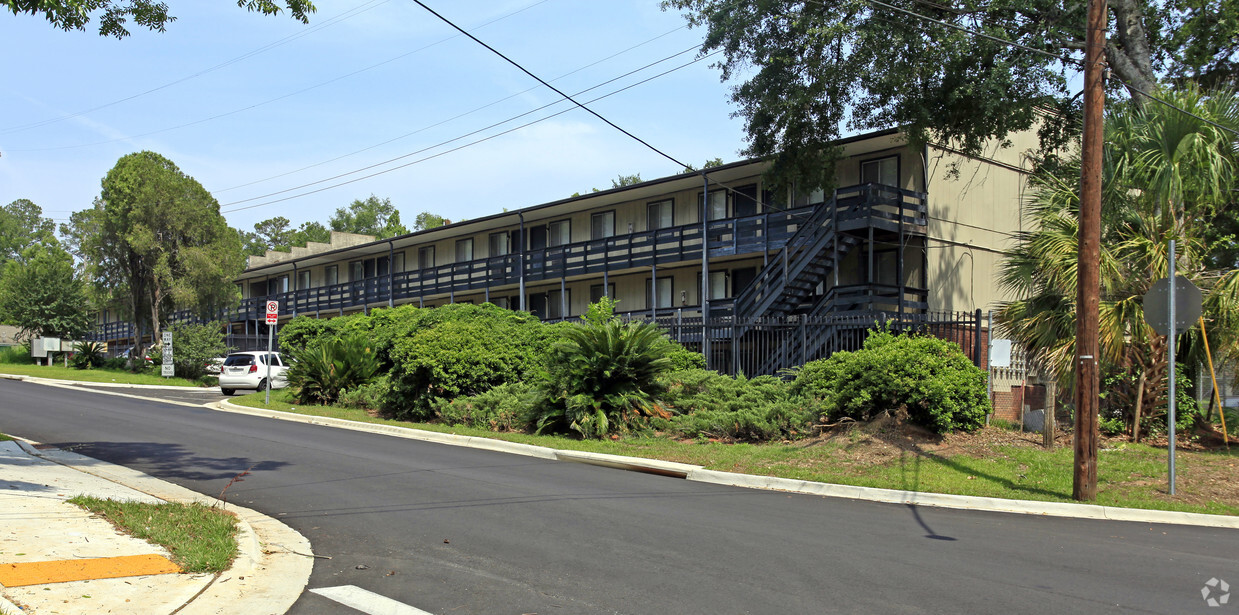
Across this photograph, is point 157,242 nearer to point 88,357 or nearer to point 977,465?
point 88,357

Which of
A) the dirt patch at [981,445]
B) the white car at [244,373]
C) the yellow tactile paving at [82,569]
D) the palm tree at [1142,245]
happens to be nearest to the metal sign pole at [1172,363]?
the dirt patch at [981,445]

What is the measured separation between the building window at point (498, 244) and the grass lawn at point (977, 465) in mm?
24859

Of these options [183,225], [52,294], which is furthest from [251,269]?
[183,225]

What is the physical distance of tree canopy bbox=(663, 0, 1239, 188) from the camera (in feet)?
66.0

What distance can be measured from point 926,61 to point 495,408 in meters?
12.5

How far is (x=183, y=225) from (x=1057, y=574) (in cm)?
3973

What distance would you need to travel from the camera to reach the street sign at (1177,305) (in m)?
10.9

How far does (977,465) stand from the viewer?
1239 cm


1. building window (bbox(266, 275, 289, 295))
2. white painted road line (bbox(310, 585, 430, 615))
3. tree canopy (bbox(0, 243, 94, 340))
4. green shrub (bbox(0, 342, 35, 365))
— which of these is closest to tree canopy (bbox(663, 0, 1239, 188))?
white painted road line (bbox(310, 585, 430, 615))

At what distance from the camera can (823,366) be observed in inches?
586

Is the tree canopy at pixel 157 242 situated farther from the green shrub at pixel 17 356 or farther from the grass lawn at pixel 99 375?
the green shrub at pixel 17 356

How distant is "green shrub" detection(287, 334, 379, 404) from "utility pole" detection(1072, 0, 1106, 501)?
17512 millimetres

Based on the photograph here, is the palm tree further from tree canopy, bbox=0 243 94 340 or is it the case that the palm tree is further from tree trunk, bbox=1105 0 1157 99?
tree canopy, bbox=0 243 94 340

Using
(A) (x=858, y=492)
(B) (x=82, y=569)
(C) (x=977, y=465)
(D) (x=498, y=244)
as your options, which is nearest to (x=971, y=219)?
(C) (x=977, y=465)
